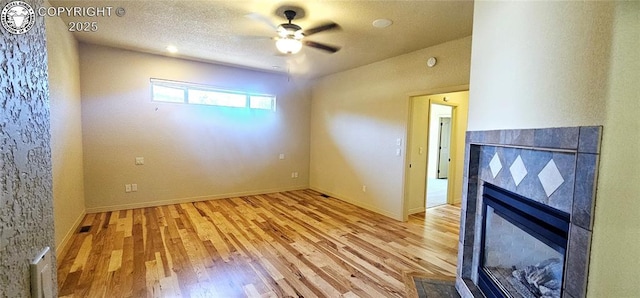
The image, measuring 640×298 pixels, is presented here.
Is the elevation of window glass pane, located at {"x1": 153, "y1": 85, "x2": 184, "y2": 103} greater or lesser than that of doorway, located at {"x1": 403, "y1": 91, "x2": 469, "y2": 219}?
greater

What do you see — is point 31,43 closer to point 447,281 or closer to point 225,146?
point 447,281

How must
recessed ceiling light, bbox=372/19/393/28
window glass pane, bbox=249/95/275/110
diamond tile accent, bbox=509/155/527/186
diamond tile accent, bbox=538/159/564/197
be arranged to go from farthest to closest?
window glass pane, bbox=249/95/275/110, recessed ceiling light, bbox=372/19/393/28, diamond tile accent, bbox=509/155/527/186, diamond tile accent, bbox=538/159/564/197

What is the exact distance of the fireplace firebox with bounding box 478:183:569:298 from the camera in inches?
Answer: 52.6

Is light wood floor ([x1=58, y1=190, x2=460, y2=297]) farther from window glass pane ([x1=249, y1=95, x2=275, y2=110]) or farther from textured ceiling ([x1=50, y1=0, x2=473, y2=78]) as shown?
textured ceiling ([x1=50, y1=0, x2=473, y2=78])

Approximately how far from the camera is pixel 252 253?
9.34ft

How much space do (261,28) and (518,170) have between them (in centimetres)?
285

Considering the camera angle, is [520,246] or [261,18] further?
[261,18]

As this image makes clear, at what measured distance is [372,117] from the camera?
4.55m

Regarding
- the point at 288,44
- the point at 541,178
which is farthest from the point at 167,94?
the point at 541,178

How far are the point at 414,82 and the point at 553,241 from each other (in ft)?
9.61

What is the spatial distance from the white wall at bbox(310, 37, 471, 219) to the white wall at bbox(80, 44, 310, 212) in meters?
0.78

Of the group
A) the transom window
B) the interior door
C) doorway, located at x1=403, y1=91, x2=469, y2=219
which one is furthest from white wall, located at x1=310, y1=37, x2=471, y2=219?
the interior door

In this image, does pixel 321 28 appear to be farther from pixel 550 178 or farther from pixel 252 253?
pixel 252 253

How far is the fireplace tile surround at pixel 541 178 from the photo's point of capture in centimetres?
105
